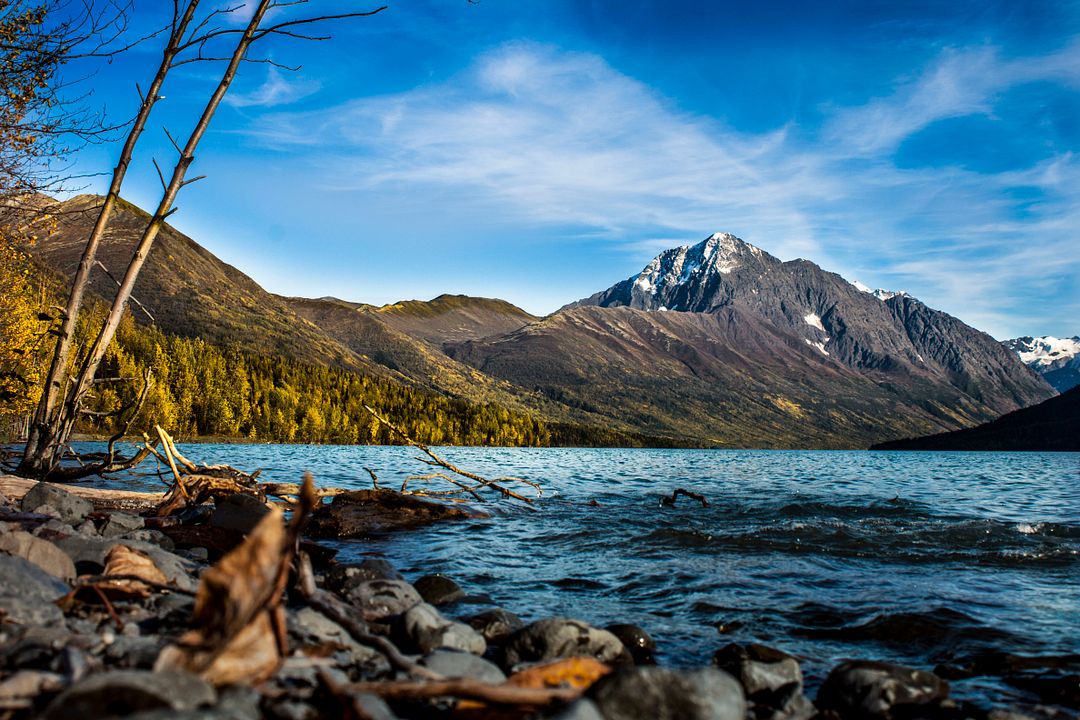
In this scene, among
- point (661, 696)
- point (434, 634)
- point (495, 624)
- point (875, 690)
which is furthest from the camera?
point (495, 624)

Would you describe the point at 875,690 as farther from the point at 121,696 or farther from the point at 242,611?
the point at 121,696

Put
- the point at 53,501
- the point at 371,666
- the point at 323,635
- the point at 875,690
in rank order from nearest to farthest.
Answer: the point at 371,666 < the point at 323,635 < the point at 875,690 < the point at 53,501

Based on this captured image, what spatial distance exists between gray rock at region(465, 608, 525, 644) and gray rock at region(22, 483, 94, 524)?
835 centimetres

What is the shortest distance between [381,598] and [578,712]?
249 inches

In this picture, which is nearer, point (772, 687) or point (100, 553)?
point (772, 687)

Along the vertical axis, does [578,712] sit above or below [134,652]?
above

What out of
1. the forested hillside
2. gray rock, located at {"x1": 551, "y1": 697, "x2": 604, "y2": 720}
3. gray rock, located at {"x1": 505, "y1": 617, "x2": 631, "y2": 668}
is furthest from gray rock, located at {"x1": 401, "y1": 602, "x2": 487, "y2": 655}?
the forested hillside

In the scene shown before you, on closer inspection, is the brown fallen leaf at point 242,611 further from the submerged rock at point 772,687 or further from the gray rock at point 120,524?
the gray rock at point 120,524

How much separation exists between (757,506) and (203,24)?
82.1 feet

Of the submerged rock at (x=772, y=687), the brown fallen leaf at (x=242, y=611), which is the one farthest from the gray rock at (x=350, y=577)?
the brown fallen leaf at (x=242, y=611)

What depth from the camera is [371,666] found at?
6180 mm

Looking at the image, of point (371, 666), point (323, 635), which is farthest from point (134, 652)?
point (371, 666)

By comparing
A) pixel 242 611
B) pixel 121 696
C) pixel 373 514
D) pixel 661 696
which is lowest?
pixel 373 514

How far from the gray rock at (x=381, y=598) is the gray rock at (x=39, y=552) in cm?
359
